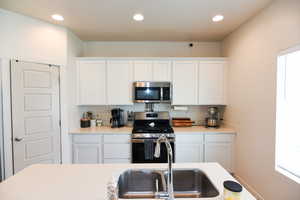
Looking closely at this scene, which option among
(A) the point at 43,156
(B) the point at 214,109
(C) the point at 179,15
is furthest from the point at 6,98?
(B) the point at 214,109

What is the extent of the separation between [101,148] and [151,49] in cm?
223

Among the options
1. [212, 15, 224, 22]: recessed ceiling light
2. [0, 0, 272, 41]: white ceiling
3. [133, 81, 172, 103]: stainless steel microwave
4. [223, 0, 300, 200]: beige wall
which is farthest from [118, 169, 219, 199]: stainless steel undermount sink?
[212, 15, 224, 22]: recessed ceiling light

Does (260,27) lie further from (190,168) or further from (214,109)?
(190,168)

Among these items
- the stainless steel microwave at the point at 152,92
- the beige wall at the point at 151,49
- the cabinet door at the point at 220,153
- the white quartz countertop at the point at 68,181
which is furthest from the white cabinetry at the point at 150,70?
the white quartz countertop at the point at 68,181

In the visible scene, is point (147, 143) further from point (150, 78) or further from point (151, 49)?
point (151, 49)

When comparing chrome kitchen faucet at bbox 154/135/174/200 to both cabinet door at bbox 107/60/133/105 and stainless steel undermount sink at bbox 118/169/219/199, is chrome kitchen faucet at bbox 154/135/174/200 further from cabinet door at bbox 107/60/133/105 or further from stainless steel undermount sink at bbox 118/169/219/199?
cabinet door at bbox 107/60/133/105

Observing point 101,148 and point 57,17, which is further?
point 101,148

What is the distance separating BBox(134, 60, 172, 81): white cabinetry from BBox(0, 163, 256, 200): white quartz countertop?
1.95 m

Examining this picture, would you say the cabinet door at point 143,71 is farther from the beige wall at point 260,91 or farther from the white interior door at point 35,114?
the beige wall at point 260,91

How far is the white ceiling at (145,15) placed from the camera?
79.9 inches

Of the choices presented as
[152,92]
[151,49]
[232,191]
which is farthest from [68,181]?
[151,49]

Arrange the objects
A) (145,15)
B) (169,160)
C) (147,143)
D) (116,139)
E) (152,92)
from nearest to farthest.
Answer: (169,160), (145,15), (147,143), (116,139), (152,92)

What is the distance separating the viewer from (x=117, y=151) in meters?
2.90

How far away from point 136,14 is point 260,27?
1698 millimetres
